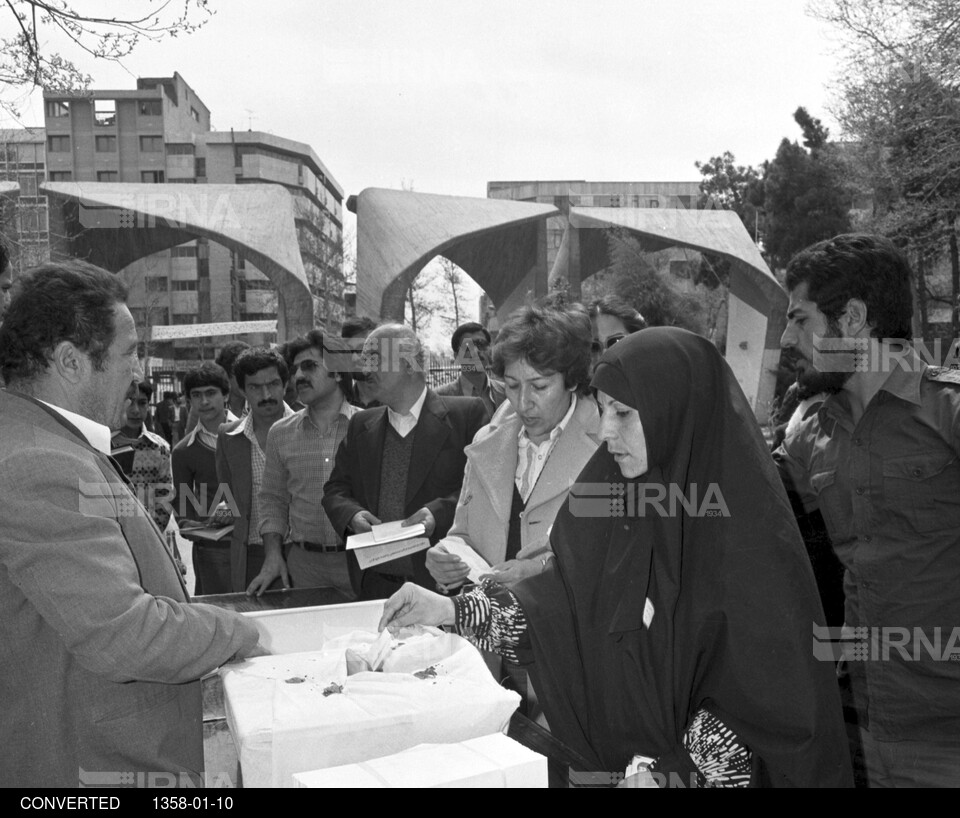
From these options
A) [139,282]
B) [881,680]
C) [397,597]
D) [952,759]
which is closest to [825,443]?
[881,680]

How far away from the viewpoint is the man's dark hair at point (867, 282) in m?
2.52

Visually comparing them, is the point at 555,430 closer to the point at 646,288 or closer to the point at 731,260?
the point at 731,260

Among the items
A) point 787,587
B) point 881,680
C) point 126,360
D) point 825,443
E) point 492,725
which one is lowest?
point 881,680

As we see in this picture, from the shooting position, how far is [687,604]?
1.98m

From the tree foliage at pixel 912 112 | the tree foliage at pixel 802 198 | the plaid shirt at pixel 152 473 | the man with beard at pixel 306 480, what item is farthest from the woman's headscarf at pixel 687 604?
the tree foliage at pixel 802 198

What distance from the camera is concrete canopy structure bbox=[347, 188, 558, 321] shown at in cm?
2075

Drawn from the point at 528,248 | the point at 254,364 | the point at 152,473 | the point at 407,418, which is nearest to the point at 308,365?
the point at 254,364

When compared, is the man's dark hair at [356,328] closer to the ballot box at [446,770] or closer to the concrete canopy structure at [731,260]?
the ballot box at [446,770]

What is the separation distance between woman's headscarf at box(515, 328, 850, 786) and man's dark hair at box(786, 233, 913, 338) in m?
0.64

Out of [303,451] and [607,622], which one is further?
[303,451]

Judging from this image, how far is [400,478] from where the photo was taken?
401cm

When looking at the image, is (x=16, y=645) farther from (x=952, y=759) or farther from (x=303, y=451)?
(x=303, y=451)

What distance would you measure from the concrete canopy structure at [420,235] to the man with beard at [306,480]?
15911 millimetres

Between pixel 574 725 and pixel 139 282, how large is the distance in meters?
52.8
